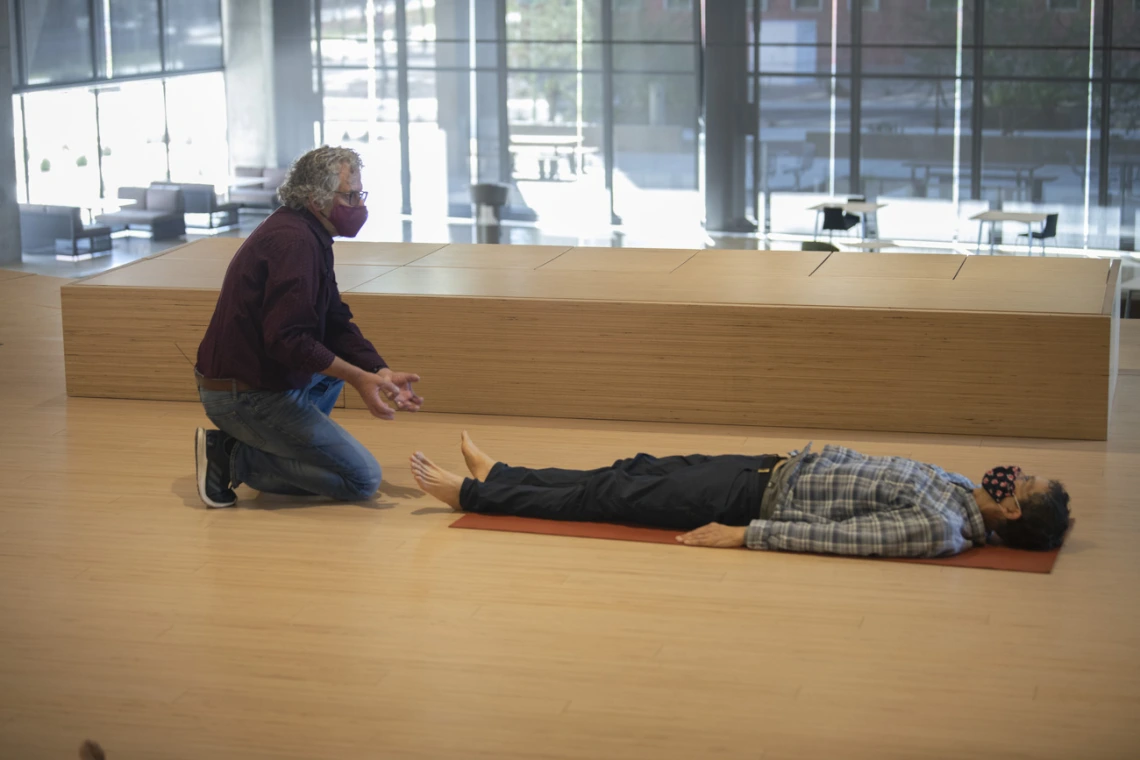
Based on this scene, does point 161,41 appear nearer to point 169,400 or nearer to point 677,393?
point 169,400

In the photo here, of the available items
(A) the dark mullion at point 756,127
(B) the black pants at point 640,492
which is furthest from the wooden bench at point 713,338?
(A) the dark mullion at point 756,127

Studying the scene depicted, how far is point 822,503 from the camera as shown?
393 cm

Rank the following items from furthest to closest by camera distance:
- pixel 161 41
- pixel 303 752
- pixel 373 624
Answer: pixel 161 41 → pixel 373 624 → pixel 303 752

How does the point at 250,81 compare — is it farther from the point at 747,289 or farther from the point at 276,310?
the point at 276,310

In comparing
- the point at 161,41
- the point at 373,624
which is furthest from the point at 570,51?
the point at 373,624

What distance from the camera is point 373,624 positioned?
11.4 ft

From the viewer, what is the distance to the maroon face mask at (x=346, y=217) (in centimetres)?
434

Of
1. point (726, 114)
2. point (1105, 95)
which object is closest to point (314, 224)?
point (726, 114)

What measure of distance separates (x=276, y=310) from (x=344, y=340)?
379mm

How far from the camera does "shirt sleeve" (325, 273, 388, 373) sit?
4.52m

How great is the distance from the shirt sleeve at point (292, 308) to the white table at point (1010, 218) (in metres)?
14.3

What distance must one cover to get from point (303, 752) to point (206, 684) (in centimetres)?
44

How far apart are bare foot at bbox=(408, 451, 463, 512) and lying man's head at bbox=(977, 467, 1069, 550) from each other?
1.60 meters

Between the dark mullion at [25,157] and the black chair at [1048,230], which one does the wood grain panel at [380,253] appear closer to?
the dark mullion at [25,157]
